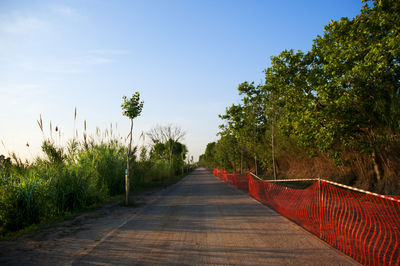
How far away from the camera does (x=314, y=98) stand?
11805 mm

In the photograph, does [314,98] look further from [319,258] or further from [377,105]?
[319,258]

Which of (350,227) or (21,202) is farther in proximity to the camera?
(21,202)

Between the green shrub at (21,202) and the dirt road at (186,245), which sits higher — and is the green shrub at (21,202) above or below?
above

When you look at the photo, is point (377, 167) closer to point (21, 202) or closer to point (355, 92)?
point (355, 92)

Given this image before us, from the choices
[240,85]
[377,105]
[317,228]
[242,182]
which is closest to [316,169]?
[242,182]

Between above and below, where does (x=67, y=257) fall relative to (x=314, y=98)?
below

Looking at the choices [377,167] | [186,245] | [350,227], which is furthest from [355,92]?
[186,245]

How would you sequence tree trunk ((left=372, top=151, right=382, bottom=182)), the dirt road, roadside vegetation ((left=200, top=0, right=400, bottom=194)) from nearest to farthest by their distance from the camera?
the dirt road < roadside vegetation ((left=200, top=0, right=400, bottom=194)) < tree trunk ((left=372, top=151, right=382, bottom=182))

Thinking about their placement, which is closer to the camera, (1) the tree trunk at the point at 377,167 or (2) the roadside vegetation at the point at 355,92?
(2) the roadside vegetation at the point at 355,92

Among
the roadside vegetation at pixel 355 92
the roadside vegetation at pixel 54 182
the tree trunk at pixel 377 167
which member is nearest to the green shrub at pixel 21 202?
the roadside vegetation at pixel 54 182

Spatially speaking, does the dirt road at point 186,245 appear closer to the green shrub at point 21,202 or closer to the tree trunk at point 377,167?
the green shrub at point 21,202

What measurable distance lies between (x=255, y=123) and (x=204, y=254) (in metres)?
18.9

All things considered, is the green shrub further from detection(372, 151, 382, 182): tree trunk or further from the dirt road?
detection(372, 151, 382, 182): tree trunk

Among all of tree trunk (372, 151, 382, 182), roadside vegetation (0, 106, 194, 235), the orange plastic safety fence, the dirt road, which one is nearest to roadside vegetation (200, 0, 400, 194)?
tree trunk (372, 151, 382, 182)
